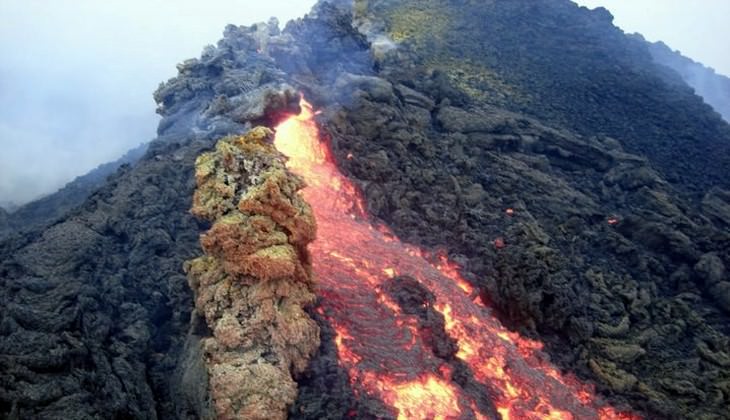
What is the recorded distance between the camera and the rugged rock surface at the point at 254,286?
1220 cm

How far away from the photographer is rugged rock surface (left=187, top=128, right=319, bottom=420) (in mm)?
12202

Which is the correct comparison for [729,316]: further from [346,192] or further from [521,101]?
[521,101]

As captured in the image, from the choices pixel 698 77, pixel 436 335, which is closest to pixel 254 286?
pixel 436 335

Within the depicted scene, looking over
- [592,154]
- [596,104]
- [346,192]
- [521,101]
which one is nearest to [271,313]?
[346,192]

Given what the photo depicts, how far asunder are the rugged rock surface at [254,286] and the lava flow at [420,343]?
5.14ft

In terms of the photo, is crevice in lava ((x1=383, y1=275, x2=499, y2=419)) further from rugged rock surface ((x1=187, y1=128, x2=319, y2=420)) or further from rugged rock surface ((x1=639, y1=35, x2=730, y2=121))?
rugged rock surface ((x1=639, y1=35, x2=730, y2=121))

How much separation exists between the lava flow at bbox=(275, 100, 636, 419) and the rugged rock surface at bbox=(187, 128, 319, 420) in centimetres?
157

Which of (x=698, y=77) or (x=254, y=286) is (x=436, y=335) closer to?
(x=254, y=286)

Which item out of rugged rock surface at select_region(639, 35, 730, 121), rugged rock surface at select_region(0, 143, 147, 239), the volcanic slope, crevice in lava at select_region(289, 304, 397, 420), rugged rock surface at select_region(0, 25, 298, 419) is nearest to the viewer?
crevice in lava at select_region(289, 304, 397, 420)

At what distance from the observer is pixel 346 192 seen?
875 inches

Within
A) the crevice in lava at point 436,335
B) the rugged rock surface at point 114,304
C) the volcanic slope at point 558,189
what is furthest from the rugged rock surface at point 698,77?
the crevice in lava at point 436,335

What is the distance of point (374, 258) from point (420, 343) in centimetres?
390

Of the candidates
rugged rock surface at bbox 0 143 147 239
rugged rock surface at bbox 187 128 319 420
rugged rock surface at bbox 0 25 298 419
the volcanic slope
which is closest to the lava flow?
the volcanic slope

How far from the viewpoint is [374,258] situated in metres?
18.5
